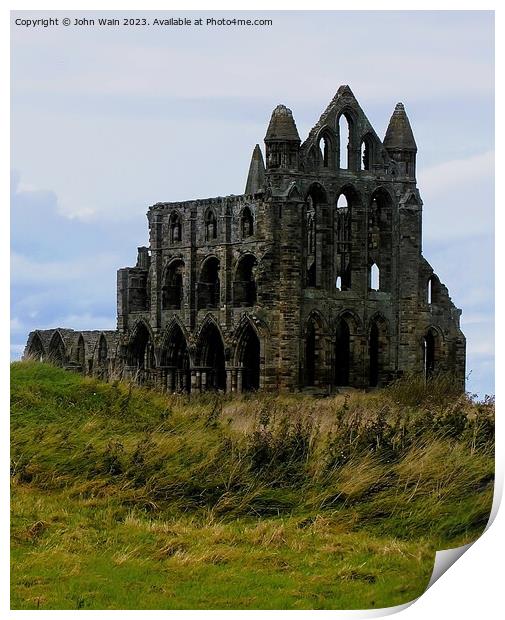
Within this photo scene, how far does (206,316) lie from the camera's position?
164 ft

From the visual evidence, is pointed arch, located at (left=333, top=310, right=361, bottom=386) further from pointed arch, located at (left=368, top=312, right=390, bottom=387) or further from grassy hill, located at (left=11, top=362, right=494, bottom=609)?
grassy hill, located at (left=11, top=362, right=494, bottom=609)

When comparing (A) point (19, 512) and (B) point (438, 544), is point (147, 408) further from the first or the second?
(B) point (438, 544)

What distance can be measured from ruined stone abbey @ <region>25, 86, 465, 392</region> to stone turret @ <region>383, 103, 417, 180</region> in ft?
0.10

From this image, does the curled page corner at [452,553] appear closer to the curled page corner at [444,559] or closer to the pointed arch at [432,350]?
the curled page corner at [444,559]

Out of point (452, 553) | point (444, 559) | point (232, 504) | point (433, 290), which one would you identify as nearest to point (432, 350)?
point (433, 290)

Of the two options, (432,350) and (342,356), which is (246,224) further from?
(432,350)

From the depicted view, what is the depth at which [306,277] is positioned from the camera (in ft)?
159

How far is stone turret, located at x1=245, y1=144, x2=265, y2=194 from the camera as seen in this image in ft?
178

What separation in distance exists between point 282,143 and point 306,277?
14.0 ft

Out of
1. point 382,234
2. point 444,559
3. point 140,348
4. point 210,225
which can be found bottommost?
point 444,559

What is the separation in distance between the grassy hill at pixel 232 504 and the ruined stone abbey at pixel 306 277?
18.0 meters

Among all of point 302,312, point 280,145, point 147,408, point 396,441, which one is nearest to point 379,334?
point 302,312

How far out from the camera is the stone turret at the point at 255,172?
54250 millimetres
